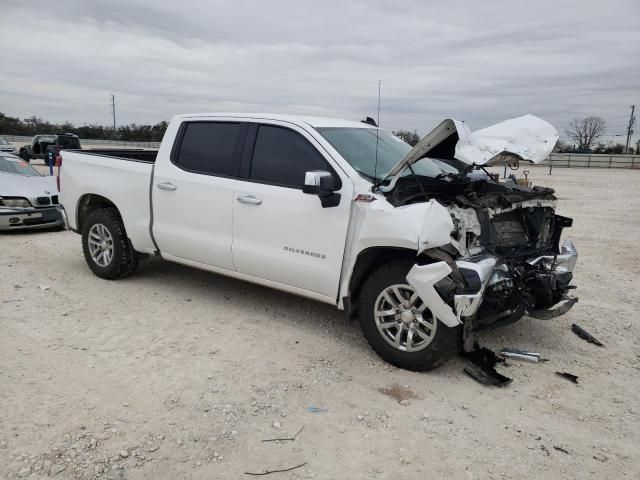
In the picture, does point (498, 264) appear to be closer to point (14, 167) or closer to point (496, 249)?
point (496, 249)

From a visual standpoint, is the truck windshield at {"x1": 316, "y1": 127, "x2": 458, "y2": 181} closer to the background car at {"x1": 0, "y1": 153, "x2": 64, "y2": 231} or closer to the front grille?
the front grille

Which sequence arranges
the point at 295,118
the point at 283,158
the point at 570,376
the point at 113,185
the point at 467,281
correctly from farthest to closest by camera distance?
the point at 113,185 → the point at 295,118 → the point at 283,158 → the point at 570,376 → the point at 467,281

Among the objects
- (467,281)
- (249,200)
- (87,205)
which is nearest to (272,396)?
(467,281)

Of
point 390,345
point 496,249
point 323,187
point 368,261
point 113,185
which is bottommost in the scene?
point 390,345

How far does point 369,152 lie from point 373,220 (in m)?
0.99

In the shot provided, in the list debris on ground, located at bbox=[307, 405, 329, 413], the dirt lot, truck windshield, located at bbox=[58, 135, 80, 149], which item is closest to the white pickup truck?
the dirt lot

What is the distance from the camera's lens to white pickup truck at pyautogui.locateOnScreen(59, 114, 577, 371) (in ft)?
12.6

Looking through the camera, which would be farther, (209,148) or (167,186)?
(167,186)

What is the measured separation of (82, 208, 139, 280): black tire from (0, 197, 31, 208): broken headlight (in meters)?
3.22

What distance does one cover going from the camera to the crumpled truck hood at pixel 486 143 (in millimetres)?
3893

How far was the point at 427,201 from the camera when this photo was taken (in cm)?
401

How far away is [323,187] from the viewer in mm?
4000

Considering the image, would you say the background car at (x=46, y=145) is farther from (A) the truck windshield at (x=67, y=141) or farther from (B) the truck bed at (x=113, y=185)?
(B) the truck bed at (x=113, y=185)

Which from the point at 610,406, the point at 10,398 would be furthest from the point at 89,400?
the point at 610,406
